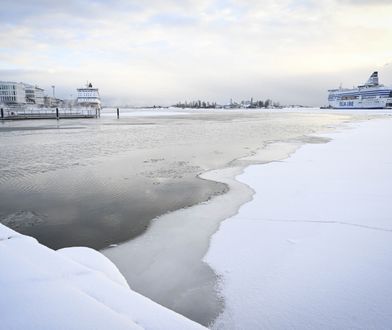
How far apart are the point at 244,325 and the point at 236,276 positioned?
69 cm

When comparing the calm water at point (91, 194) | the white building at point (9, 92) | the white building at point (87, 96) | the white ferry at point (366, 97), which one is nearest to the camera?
the calm water at point (91, 194)

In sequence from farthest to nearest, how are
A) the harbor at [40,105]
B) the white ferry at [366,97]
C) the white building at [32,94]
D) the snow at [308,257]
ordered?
1. the white building at [32,94]
2. the white ferry at [366,97]
3. the harbor at [40,105]
4. the snow at [308,257]

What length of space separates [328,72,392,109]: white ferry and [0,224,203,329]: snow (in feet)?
292

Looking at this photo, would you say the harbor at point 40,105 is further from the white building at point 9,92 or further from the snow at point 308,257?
the snow at point 308,257

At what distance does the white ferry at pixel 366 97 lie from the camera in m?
74.3

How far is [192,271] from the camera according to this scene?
124 inches

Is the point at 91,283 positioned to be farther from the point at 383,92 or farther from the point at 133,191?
the point at 383,92

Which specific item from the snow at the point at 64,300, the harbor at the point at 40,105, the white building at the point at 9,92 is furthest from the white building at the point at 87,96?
the snow at the point at 64,300

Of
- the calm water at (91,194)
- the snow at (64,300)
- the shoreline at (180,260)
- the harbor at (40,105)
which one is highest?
the harbor at (40,105)

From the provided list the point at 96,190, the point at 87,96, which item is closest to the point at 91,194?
the point at 96,190

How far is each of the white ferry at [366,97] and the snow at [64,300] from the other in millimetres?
89042

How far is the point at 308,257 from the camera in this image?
3248mm

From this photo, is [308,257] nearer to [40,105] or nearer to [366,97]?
[40,105]

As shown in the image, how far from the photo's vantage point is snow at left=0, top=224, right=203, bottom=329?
1684 millimetres
